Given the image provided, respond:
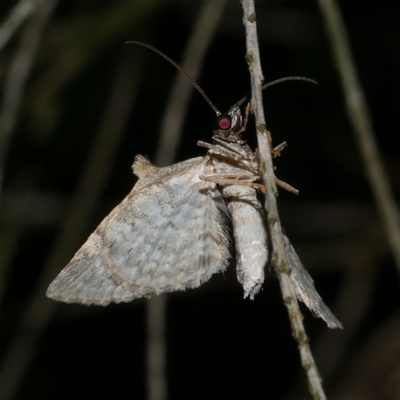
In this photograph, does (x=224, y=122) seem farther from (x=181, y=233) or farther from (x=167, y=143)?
(x=167, y=143)

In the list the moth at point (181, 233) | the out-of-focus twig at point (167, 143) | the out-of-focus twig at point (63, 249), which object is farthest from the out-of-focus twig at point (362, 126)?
the out-of-focus twig at point (63, 249)

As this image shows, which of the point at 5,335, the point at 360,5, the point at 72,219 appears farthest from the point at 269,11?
the point at 5,335

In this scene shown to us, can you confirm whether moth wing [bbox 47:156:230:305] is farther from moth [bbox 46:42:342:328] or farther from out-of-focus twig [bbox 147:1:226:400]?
out-of-focus twig [bbox 147:1:226:400]

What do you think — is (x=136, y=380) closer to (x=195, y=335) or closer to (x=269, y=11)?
(x=195, y=335)

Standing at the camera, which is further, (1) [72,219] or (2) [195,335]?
(2) [195,335]

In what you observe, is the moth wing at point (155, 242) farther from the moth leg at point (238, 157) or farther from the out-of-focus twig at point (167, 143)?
the out-of-focus twig at point (167, 143)

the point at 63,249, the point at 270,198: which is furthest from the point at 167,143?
the point at 270,198

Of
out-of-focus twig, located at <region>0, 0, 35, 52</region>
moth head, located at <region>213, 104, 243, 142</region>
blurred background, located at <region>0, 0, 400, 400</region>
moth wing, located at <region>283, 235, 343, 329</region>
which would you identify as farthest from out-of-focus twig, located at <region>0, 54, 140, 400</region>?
moth wing, located at <region>283, 235, 343, 329</region>
